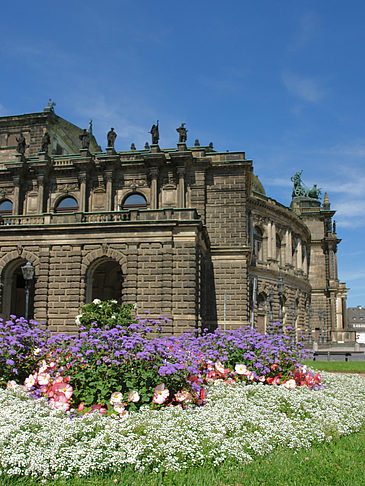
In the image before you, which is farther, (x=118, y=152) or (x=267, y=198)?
(x=267, y=198)

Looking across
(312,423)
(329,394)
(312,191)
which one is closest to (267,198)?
(312,191)

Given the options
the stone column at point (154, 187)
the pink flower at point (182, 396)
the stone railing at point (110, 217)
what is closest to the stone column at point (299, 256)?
the stone column at point (154, 187)

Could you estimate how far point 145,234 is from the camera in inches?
1071

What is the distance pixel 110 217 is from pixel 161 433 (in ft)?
72.6

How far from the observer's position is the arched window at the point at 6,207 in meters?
38.8

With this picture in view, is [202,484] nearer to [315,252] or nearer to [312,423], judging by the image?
[312,423]

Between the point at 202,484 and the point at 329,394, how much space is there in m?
6.98

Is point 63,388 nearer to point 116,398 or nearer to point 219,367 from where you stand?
point 116,398

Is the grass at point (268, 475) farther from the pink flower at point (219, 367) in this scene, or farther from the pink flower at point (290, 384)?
the pink flower at point (219, 367)

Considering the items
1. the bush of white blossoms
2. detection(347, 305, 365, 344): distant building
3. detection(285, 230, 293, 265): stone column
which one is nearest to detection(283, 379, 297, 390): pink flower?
the bush of white blossoms

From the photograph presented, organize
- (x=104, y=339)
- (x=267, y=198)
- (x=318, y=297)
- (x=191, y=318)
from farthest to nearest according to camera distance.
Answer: (x=318, y=297)
(x=267, y=198)
(x=191, y=318)
(x=104, y=339)

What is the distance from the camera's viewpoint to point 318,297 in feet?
232

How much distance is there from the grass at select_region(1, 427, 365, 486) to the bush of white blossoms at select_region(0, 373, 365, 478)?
0.46 ft

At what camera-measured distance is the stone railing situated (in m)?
27.2
